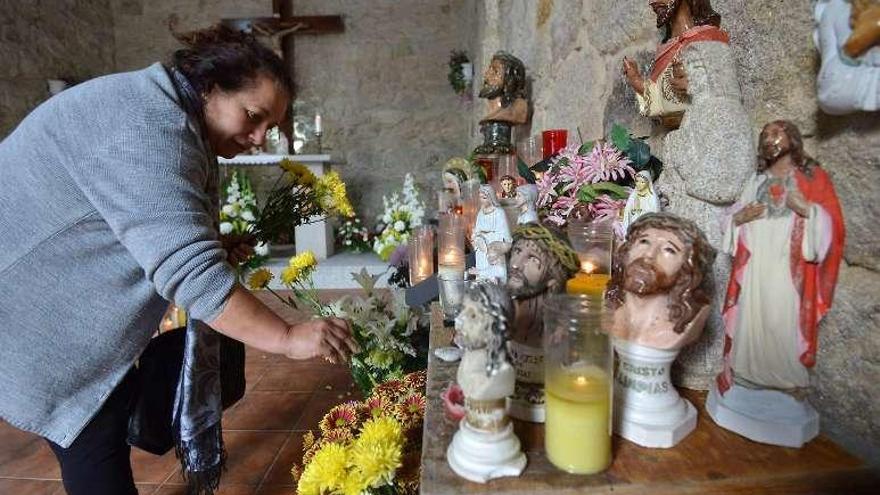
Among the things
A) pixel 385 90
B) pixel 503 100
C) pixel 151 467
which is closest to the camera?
pixel 151 467

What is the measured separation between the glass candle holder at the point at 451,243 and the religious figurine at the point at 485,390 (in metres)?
0.72

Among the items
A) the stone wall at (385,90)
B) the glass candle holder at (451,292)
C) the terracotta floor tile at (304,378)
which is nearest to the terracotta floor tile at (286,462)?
the terracotta floor tile at (304,378)

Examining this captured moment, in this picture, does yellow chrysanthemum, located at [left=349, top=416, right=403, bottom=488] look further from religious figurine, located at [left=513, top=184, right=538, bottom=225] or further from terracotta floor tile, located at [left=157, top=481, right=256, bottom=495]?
terracotta floor tile, located at [left=157, top=481, right=256, bottom=495]

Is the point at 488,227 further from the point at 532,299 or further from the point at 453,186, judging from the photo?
the point at 453,186

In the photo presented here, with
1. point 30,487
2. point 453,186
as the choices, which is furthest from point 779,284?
point 30,487

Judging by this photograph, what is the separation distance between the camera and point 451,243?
1.40m

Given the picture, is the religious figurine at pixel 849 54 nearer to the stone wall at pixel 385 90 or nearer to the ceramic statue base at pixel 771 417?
the ceramic statue base at pixel 771 417

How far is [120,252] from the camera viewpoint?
3.51 ft

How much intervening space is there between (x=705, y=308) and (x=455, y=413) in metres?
0.36

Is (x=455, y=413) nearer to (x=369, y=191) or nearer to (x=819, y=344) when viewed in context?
(x=819, y=344)

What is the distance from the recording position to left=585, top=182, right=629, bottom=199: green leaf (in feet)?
3.57

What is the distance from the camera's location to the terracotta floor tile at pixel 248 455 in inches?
69.1

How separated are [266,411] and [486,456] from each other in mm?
1821

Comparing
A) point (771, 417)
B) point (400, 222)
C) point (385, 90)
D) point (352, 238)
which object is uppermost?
point (385, 90)
